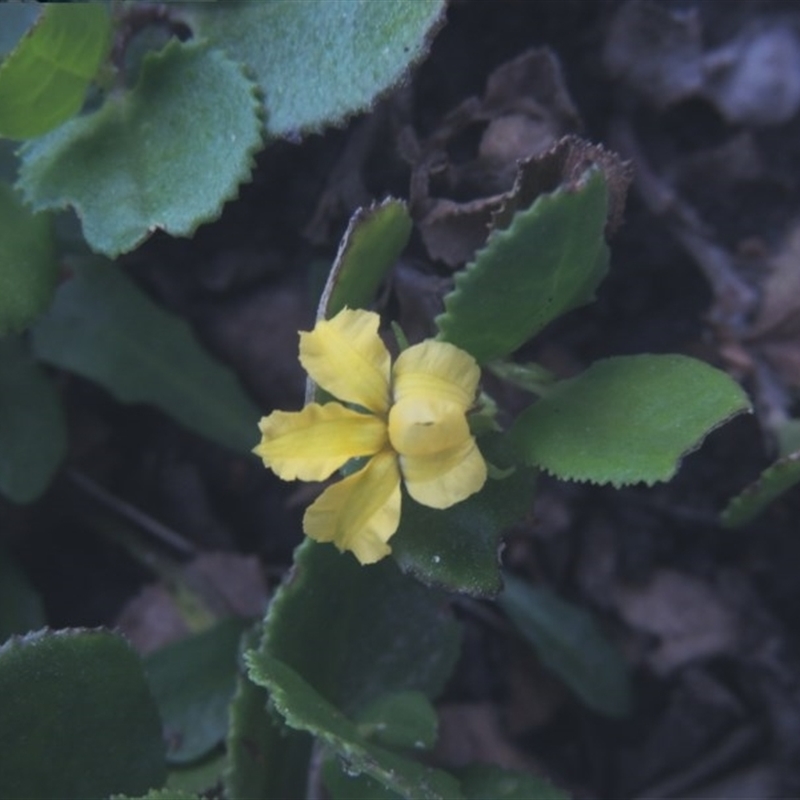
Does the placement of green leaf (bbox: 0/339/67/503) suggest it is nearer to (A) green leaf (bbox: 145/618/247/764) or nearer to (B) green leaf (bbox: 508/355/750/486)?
(A) green leaf (bbox: 145/618/247/764)

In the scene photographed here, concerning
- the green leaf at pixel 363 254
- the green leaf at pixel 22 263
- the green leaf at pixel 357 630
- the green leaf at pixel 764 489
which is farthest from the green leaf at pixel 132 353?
the green leaf at pixel 764 489

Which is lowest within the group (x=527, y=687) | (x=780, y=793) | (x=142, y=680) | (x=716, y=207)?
(x=780, y=793)

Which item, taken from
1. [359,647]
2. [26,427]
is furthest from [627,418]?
[26,427]

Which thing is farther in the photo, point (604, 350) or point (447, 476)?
point (604, 350)

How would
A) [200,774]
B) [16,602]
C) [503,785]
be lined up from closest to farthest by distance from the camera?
[503,785] → [200,774] → [16,602]

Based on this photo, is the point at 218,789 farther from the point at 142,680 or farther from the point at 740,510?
the point at 740,510

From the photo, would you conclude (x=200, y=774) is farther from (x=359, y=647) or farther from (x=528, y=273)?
(x=528, y=273)

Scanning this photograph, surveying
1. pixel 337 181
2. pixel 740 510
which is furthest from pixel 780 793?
pixel 337 181
